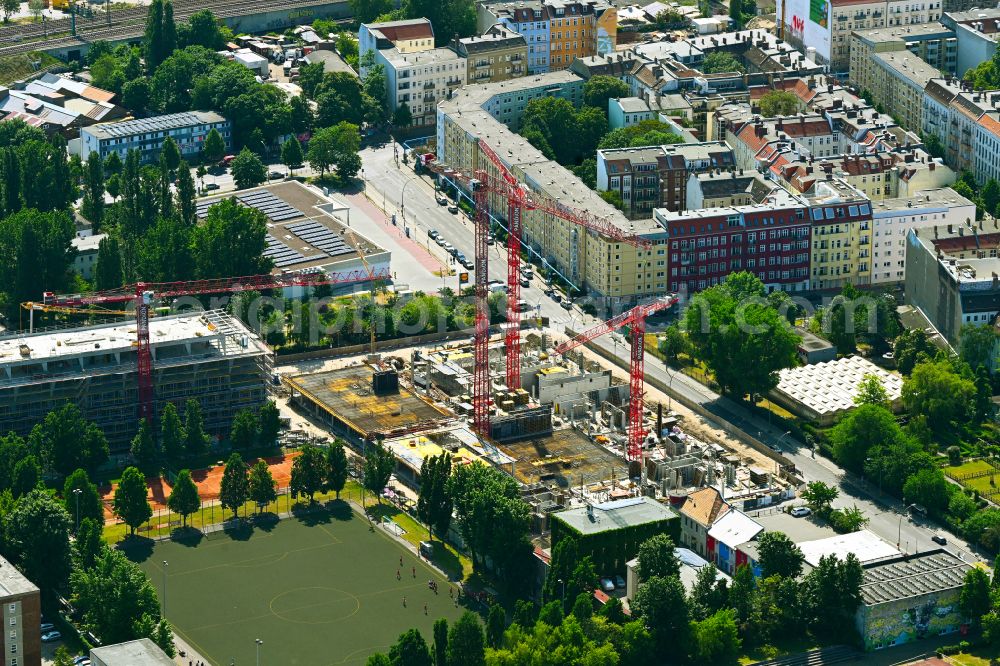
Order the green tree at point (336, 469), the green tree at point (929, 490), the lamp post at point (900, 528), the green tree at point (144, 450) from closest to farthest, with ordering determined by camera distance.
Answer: the lamp post at point (900, 528)
the green tree at point (929, 490)
the green tree at point (336, 469)
the green tree at point (144, 450)

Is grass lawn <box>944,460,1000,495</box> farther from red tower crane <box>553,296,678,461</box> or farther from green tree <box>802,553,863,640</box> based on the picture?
green tree <box>802,553,863,640</box>

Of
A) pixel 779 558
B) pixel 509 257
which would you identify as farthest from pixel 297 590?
pixel 509 257

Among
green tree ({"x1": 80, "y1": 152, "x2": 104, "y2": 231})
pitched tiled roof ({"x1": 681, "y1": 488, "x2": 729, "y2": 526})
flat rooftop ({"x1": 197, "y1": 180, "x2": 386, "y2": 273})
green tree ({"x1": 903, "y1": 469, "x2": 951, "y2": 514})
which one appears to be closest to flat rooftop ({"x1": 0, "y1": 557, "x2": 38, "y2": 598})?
pitched tiled roof ({"x1": 681, "y1": 488, "x2": 729, "y2": 526})

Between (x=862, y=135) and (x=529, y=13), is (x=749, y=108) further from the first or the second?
(x=529, y=13)

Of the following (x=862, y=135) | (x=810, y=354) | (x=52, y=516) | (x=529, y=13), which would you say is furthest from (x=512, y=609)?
(x=529, y=13)

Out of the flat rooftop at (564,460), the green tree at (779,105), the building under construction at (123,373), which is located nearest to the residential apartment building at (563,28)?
the green tree at (779,105)

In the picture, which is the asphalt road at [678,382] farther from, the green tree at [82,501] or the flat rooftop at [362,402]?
the green tree at [82,501]

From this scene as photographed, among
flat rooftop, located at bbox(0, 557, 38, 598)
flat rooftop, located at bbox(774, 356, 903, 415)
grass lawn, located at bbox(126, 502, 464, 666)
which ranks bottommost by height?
grass lawn, located at bbox(126, 502, 464, 666)
